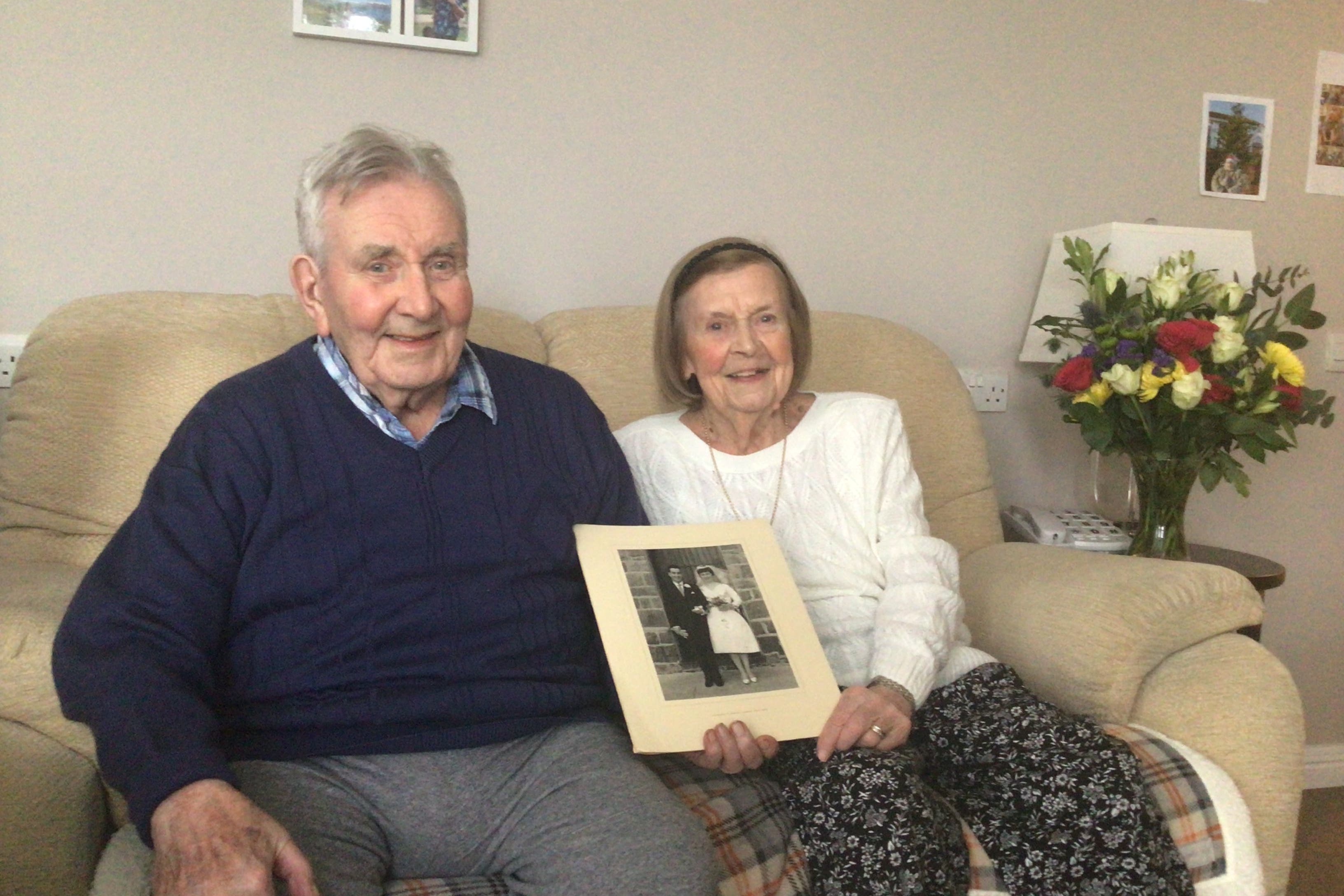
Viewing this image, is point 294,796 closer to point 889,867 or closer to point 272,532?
point 272,532

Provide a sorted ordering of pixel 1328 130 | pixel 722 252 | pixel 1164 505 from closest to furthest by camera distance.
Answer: pixel 722 252
pixel 1164 505
pixel 1328 130

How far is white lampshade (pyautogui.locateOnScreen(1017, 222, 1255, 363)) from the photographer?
2.13 metres

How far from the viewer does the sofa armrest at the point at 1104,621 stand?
1.47 meters

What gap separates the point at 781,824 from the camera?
125 centimetres

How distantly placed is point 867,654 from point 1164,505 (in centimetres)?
86

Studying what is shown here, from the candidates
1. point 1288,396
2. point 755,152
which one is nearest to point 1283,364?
point 1288,396

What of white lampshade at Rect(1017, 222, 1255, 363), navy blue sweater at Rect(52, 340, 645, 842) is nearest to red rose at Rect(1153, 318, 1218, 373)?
white lampshade at Rect(1017, 222, 1255, 363)

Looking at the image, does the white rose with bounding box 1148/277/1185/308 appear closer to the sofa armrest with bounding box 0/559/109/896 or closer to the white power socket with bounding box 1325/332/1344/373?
the white power socket with bounding box 1325/332/1344/373

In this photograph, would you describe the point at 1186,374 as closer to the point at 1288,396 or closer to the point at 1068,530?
the point at 1288,396

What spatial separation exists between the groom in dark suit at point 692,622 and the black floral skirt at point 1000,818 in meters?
0.18

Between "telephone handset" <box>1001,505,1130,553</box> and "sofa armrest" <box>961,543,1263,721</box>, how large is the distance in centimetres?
41

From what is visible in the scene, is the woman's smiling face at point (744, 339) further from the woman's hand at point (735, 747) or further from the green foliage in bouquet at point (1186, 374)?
the green foliage in bouquet at point (1186, 374)

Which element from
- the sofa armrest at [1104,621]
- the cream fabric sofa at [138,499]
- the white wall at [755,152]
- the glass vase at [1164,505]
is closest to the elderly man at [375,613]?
the cream fabric sofa at [138,499]

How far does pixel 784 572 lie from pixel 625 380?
624 millimetres
